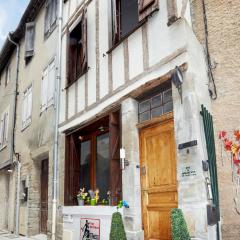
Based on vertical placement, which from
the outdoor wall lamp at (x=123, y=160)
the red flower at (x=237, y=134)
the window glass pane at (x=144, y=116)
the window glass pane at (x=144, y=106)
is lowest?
the outdoor wall lamp at (x=123, y=160)

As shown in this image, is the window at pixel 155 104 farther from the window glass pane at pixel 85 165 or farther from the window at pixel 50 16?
the window at pixel 50 16

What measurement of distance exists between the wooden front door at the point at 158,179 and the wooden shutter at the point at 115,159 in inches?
26.9

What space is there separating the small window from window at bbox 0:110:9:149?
9801 millimetres

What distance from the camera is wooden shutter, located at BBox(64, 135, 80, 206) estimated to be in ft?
26.2

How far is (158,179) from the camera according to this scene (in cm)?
546

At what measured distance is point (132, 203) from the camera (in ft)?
18.4

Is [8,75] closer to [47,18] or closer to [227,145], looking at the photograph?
[47,18]

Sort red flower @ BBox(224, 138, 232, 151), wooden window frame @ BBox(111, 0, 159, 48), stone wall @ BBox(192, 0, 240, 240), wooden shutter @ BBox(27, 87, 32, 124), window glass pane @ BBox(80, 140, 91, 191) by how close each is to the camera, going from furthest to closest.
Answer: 1. wooden shutter @ BBox(27, 87, 32, 124)
2. window glass pane @ BBox(80, 140, 91, 191)
3. wooden window frame @ BBox(111, 0, 159, 48)
4. red flower @ BBox(224, 138, 232, 151)
5. stone wall @ BBox(192, 0, 240, 240)

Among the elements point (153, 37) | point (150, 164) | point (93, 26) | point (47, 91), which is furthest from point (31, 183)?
point (153, 37)

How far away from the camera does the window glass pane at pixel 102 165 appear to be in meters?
7.19

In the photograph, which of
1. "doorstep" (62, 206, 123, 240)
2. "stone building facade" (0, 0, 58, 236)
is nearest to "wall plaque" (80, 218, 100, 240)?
"doorstep" (62, 206, 123, 240)

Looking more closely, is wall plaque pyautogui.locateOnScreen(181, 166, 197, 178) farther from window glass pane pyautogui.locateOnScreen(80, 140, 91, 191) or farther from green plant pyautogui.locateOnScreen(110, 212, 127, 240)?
window glass pane pyautogui.locateOnScreen(80, 140, 91, 191)

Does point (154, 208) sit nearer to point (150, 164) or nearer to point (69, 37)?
point (150, 164)

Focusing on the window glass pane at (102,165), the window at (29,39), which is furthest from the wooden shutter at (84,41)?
the window at (29,39)
